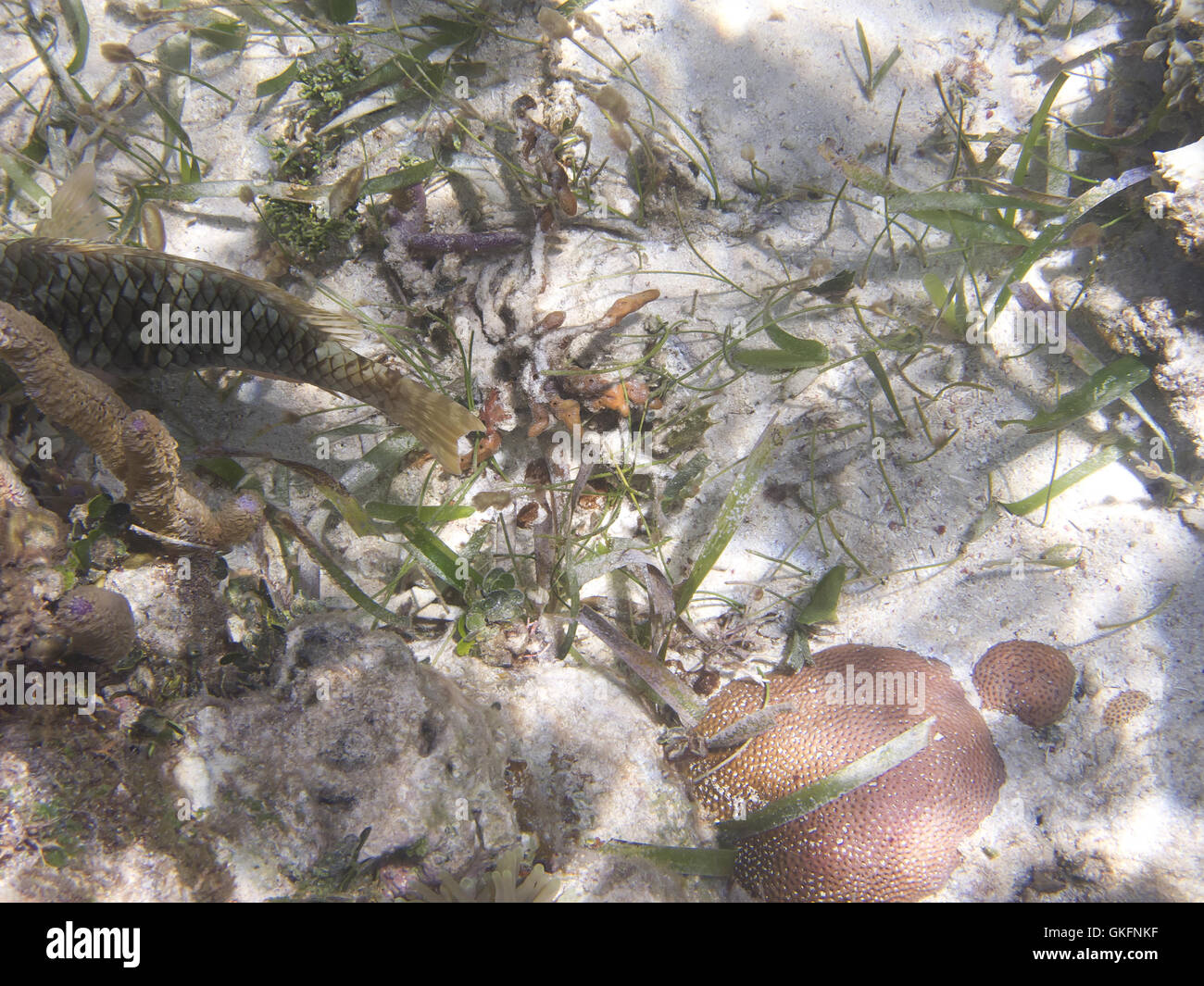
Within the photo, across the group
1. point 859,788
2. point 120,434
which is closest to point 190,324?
point 120,434

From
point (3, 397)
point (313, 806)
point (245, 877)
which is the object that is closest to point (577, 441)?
point (313, 806)

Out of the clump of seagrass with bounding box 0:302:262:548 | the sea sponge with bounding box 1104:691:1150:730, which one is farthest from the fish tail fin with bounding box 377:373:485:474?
the sea sponge with bounding box 1104:691:1150:730

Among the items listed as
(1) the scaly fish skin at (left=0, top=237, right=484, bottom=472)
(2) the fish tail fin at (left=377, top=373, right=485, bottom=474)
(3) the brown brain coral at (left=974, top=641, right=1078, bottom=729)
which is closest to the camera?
(1) the scaly fish skin at (left=0, top=237, right=484, bottom=472)

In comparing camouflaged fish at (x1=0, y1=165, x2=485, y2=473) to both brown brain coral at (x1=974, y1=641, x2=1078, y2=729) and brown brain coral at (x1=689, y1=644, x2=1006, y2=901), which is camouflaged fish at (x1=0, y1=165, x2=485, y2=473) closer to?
brown brain coral at (x1=689, y1=644, x2=1006, y2=901)

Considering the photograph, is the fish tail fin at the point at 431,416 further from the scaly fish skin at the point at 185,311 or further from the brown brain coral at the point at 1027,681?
the brown brain coral at the point at 1027,681

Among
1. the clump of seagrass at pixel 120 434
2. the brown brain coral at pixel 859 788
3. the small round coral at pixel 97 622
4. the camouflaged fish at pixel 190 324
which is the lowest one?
the brown brain coral at pixel 859 788

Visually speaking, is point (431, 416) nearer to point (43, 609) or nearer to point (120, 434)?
point (120, 434)

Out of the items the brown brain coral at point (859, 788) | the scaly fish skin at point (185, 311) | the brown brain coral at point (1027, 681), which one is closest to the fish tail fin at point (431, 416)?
the scaly fish skin at point (185, 311)
